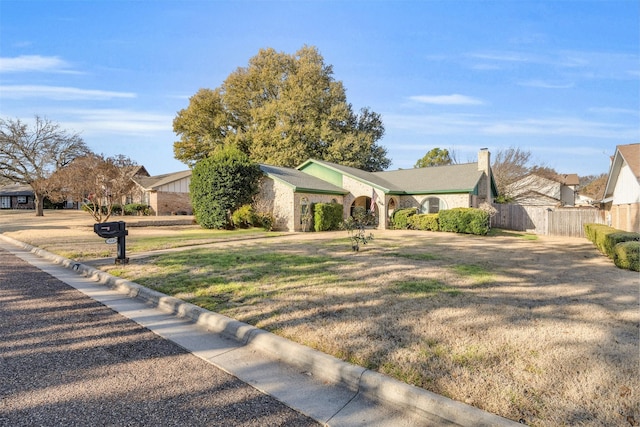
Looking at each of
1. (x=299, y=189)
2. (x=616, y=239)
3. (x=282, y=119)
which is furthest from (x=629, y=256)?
(x=282, y=119)

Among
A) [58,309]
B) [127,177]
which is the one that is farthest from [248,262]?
[127,177]

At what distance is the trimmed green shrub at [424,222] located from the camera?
20.8 meters

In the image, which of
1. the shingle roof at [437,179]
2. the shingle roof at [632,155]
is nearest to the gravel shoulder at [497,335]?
the shingle roof at [632,155]

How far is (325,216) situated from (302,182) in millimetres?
2904

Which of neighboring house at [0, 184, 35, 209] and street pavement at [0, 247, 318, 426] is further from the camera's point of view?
neighboring house at [0, 184, 35, 209]

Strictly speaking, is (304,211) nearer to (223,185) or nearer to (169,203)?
(223,185)

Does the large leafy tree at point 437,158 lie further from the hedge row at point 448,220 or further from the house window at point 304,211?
the house window at point 304,211

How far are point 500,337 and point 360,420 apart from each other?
2127 mm

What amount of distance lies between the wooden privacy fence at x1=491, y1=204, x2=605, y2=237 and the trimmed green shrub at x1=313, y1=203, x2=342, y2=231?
11.5 metres

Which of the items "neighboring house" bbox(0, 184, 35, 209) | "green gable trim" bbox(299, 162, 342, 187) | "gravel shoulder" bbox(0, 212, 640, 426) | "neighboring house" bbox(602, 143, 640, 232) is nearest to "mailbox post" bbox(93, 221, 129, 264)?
"gravel shoulder" bbox(0, 212, 640, 426)

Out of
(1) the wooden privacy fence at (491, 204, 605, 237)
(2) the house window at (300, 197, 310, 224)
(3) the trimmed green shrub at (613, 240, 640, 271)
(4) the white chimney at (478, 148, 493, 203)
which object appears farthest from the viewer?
(4) the white chimney at (478, 148, 493, 203)

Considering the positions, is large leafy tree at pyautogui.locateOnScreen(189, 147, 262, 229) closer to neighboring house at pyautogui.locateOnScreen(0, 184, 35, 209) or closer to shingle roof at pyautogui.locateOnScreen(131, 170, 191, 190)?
shingle roof at pyautogui.locateOnScreen(131, 170, 191, 190)

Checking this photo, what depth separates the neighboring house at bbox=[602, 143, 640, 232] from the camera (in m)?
13.8

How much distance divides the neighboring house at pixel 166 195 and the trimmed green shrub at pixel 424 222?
942 inches
